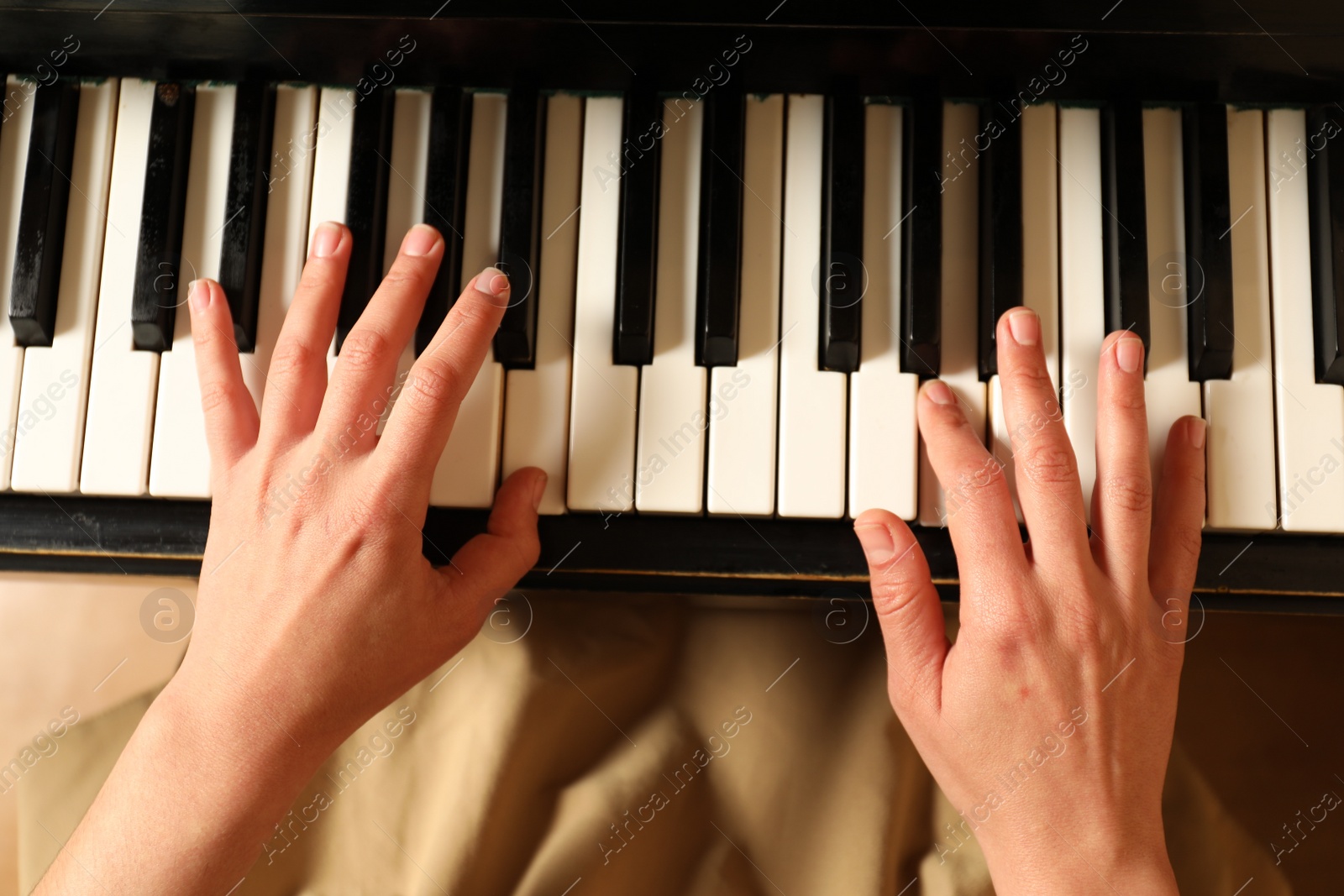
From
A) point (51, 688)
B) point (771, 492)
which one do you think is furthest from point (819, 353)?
point (51, 688)

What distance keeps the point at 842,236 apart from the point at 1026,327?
0.17 metres

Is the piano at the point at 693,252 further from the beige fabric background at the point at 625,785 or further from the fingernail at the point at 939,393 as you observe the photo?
the beige fabric background at the point at 625,785

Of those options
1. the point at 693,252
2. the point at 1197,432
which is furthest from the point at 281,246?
→ the point at 1197,432

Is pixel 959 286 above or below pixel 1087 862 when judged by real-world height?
above

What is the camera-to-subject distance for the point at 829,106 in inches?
29.5

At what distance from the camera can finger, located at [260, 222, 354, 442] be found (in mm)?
688

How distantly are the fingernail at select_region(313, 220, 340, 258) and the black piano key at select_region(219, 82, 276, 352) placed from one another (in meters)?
0.07

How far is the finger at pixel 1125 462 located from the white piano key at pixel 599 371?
0.40 m

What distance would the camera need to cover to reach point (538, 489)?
705 mm

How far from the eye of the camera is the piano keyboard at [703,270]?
71cm

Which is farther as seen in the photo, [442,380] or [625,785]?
[625,785]

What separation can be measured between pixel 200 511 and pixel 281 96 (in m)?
0.39

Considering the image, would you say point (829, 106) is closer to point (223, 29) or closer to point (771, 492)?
point (771, 492)

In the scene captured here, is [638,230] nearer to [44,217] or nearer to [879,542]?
[879,542]
